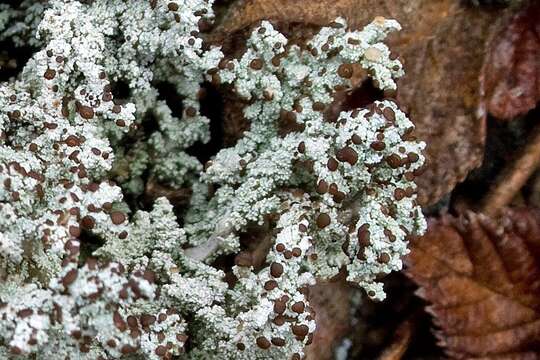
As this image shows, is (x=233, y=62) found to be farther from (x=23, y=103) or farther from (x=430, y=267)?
(x=430, y=267)

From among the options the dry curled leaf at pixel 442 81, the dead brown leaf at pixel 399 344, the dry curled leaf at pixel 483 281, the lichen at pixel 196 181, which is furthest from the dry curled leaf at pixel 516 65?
the dead brown leaf at pixel 399 344

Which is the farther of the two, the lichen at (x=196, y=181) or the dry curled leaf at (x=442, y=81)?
the dry curled leaf at (x=442, y=81)

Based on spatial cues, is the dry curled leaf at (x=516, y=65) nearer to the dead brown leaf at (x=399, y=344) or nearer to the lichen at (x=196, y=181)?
the lichen at (x=196, y=181)

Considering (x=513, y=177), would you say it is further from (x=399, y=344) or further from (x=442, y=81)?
(x=399, y=344)

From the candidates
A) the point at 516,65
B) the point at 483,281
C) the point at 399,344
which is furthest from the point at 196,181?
the point at 516,65

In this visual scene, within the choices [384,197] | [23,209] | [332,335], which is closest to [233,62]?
[384,197]

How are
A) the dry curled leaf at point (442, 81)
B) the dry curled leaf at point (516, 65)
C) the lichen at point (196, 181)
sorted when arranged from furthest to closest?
the dry curled leaf at point (516, 65)
the dry curled leaf at point (442, 81)
the lichen at point (196, 181)

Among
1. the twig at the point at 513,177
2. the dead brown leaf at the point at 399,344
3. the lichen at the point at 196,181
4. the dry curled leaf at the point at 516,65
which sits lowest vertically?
the dead brown leaf at the point at 399,344
